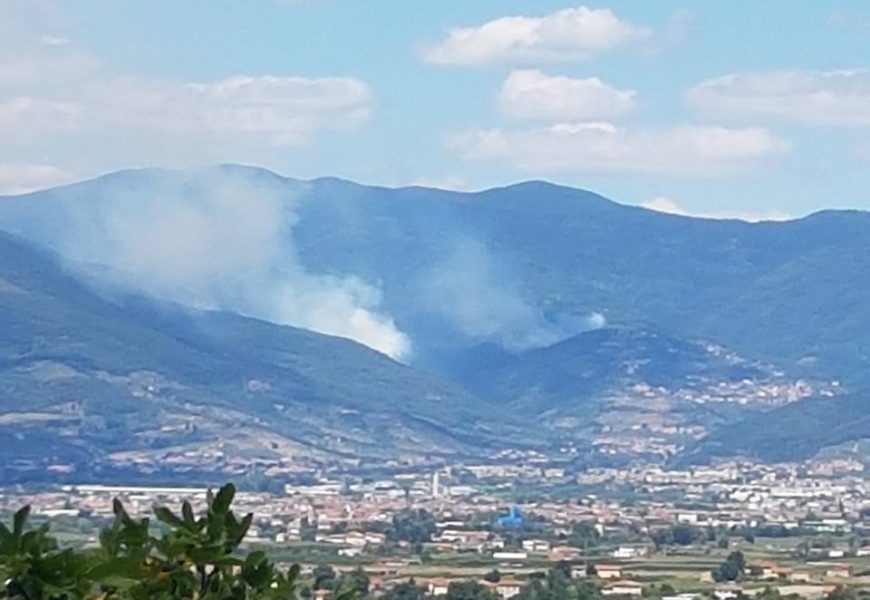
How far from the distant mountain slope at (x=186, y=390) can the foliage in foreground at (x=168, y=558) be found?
358 feet

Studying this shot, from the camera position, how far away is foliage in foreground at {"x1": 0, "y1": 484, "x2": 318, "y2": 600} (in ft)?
16.1

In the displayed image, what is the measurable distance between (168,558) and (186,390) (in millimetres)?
129059

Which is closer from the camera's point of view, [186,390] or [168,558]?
[168,558]

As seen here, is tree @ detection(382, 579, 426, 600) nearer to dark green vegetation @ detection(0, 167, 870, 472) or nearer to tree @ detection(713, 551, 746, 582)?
tree @ detection(713, 551, 746, 582)

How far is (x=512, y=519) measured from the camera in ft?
281

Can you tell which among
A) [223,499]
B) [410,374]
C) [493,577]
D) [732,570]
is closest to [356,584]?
[223,499]

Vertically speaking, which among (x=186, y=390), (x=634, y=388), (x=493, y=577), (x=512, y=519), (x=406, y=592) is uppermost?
(x=634, y=388)

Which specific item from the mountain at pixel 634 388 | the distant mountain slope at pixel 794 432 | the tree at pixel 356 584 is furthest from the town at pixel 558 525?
the mountain at pixel 634 388

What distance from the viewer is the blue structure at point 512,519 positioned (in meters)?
84.1

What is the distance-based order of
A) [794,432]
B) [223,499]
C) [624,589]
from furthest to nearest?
[794,432] < [624,589] < [223,499]

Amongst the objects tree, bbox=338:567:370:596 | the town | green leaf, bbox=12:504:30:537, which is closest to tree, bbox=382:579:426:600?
the town

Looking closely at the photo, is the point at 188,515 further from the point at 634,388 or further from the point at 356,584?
the point at 634,388

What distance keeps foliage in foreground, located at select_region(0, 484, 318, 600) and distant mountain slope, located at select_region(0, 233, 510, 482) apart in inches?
4295

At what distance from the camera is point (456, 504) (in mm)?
96750
